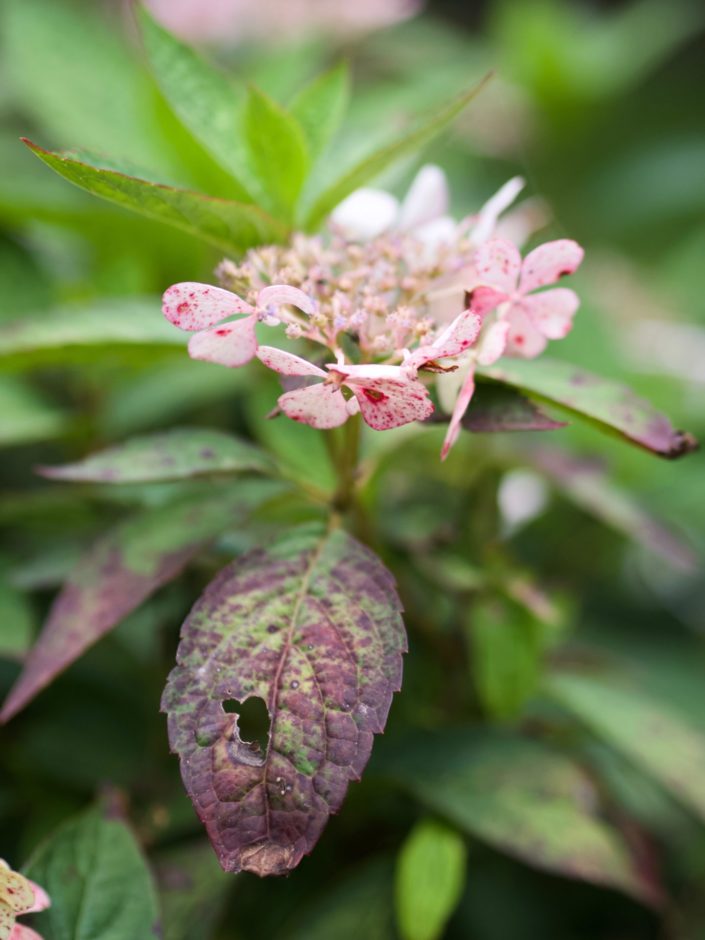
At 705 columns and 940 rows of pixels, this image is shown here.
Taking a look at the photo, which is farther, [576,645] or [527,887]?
[576,645]

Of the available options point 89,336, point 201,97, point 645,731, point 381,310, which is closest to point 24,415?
point 89,336

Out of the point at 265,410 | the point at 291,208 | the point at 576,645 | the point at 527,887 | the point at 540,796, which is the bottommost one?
the point at 527,887

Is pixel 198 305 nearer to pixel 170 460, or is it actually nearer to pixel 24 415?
pixel 170 460

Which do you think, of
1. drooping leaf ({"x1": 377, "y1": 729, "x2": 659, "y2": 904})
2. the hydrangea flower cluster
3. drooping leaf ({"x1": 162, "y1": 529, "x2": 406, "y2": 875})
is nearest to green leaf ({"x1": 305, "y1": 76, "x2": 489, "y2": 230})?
the hydrangea flower cluster

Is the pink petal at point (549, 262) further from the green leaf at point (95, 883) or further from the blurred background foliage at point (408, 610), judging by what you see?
the green leaf at point (95, 883)

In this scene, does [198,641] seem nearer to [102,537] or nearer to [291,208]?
[102,537]

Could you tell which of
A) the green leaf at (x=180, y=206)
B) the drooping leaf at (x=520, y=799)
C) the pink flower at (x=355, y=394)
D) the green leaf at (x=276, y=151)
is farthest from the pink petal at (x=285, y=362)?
the drooping leaf at (x=520, y=799)

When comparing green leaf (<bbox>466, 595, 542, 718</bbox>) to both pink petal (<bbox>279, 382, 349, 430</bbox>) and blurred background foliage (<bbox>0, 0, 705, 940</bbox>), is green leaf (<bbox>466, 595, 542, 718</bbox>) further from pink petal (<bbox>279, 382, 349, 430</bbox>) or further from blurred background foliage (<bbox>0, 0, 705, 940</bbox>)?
pink petal (<bbox>279, 382, 349, 430</bbox>)

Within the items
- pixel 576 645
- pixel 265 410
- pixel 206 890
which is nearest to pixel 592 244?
pixel 576 645
